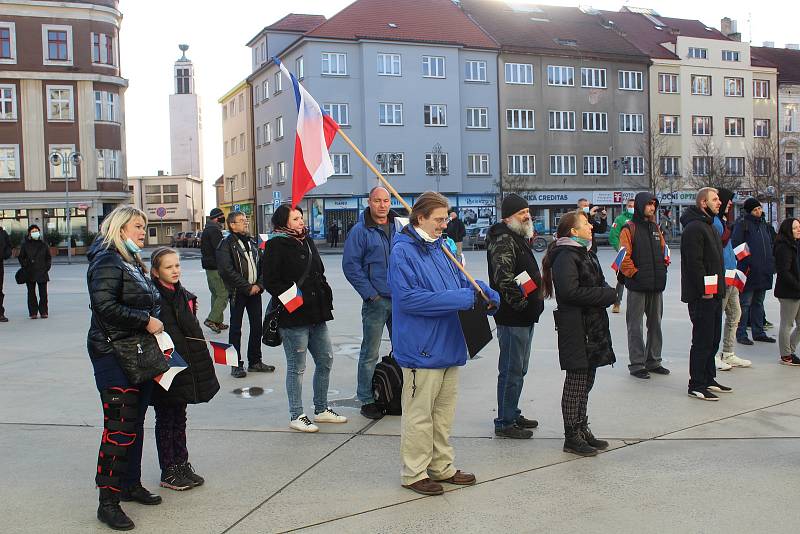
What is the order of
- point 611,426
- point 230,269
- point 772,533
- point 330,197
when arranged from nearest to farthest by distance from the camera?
point 772,533, point 611,426, point 230,269, point 330,197

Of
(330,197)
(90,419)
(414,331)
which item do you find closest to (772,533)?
(414,331)

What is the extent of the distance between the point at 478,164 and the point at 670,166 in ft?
53.4

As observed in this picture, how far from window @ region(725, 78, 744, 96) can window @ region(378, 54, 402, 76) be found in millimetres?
27596

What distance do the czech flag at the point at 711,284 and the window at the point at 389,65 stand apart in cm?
4616

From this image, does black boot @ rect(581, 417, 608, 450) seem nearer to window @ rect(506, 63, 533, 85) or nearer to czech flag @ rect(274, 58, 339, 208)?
czech flag @ rect(274, 58, 339, 208)

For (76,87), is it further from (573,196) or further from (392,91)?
(573,196)

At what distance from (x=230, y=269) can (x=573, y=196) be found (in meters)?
50.5

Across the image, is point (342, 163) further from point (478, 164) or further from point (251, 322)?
point (251, 322)

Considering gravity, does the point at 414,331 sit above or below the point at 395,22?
below

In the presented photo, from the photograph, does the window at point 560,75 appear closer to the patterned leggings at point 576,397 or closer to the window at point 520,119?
the window at point 520,119

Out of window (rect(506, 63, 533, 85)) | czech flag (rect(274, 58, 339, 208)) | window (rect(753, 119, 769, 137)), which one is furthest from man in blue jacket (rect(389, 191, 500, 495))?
window (rect(753, 119, 769, 137))

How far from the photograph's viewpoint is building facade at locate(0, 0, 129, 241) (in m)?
51.5

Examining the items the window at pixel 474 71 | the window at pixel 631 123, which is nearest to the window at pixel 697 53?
the window at pixel 631 123

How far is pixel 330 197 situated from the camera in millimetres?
51594
